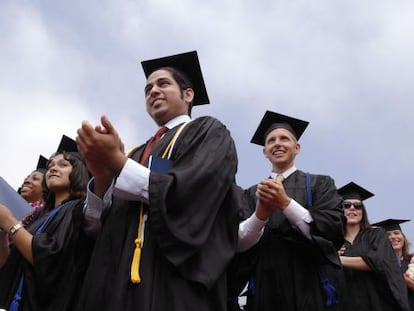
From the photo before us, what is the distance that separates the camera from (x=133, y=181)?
238 centimetres

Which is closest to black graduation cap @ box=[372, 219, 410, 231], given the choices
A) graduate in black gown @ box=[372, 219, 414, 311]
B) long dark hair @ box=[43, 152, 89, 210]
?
graduate in black gown @ box=[372, 219, 414, 311]

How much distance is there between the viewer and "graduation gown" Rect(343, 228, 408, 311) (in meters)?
5.01

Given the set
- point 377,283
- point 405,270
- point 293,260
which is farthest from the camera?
point 405,270

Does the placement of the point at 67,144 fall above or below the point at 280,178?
above

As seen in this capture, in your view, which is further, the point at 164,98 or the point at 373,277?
the point at 373,277

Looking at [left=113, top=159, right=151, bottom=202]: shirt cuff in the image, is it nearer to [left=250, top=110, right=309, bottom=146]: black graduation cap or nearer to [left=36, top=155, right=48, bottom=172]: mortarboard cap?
[left=250, top=110, right=309, bottom=146]: black graduation cap

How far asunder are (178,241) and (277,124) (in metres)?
2.72

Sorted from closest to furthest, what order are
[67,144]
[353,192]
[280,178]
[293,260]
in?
[293,260], [280,178], [67,144], [353,192]

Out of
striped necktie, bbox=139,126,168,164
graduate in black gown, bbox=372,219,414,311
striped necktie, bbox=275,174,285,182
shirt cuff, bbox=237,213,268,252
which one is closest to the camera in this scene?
striped necktie, bbox=139,126,168,164

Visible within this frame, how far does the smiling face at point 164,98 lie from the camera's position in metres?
3.12

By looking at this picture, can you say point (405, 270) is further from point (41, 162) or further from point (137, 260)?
point (137, 260)

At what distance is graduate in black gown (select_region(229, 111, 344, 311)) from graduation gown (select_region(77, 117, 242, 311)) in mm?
941

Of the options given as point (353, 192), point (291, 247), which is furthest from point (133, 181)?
point (353, 192)

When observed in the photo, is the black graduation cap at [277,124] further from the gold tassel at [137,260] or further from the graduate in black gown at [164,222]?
the gold tassel at [137,260]
